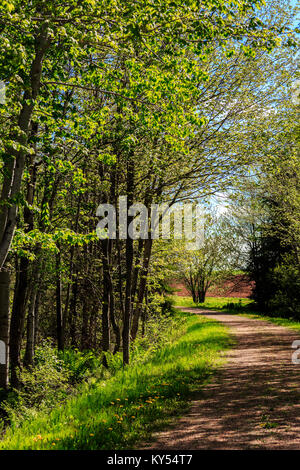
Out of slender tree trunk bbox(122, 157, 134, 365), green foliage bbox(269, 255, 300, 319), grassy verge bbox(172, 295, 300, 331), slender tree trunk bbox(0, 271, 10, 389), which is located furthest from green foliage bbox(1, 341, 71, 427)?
green foliage bbox(269, 255, 300, 319)

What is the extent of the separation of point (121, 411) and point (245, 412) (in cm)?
188

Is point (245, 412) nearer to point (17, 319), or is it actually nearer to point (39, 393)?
point (39, 393)

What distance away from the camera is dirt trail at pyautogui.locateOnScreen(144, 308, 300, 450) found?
480cm

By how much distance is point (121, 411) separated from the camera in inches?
244

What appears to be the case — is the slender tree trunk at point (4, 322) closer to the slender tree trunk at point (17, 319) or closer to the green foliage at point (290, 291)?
the slender tree trunk at point (17, 319)

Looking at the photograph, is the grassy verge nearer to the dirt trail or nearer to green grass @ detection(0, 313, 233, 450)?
the dirt trail

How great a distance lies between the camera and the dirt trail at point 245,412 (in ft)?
15.7

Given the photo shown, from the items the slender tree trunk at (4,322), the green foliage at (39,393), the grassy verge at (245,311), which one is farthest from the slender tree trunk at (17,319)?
the grassy verge at (245,311)

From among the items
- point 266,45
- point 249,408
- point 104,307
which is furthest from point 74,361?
point 266,45

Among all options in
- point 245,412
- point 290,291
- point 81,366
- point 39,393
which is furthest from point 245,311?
point 245,412

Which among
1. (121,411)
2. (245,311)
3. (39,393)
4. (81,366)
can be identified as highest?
(121,411)

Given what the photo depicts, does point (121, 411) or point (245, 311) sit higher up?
point (121, 411)

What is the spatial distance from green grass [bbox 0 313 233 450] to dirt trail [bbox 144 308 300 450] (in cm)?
35
